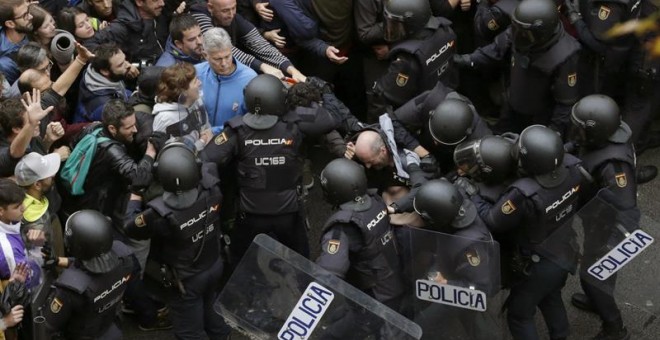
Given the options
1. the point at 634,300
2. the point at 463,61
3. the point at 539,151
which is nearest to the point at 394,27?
the point at 463,61

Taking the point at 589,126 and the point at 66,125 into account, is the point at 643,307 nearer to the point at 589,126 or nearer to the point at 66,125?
the point at 589,126

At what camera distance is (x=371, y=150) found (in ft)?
23.4

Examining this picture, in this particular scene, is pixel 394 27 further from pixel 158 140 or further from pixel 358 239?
pixel 358 239

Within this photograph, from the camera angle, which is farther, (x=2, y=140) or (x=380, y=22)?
(x=380, y=22)

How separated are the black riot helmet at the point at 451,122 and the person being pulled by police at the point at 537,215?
0.49 m

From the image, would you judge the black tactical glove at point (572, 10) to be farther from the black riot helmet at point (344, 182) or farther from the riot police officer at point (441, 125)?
the black riot helmet at point (344, 182)

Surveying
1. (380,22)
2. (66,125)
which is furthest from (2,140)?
(380,22)

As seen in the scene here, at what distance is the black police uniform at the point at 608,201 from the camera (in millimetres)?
6430

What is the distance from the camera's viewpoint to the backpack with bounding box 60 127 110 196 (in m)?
6.99

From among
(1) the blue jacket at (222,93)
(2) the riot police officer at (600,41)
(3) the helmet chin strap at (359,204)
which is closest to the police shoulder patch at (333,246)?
(3) the helmet chin strap at (359,204)

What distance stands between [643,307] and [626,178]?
2.80ft

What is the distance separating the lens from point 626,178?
6836 mm

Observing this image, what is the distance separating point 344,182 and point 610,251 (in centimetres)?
167

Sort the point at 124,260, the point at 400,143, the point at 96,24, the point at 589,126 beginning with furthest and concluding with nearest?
the point at 96,24 → the point at 400,143 → the point at 589,126 → the point at 124,260
